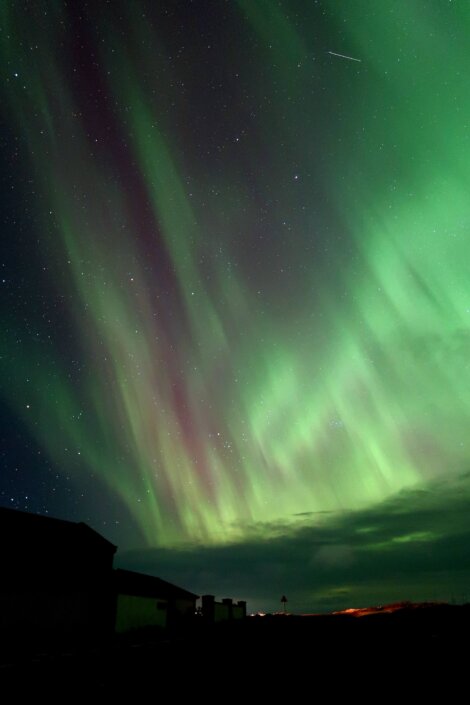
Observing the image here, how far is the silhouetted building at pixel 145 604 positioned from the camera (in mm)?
33447

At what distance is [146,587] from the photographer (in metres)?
40.3

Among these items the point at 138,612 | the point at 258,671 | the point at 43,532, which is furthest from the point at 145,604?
the point at 258,671

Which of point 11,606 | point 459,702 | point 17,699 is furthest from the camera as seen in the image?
point 11,606

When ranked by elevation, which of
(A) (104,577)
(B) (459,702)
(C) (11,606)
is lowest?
(B) (459,702)

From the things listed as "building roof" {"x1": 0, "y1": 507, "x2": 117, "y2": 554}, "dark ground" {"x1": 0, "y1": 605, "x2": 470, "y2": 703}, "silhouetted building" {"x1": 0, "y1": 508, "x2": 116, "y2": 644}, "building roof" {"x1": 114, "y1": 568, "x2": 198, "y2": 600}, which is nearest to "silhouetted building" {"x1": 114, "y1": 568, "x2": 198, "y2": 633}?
"building roof" {"x1": 114, "y1": 568, "x2": 198, "y2": 600}

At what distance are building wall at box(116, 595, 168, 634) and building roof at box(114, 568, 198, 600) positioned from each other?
16.6 inches

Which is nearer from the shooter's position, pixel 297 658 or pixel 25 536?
pixel 297 658

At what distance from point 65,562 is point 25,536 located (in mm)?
2901

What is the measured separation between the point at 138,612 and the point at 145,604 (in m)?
1.00

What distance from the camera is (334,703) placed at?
24.5 feet

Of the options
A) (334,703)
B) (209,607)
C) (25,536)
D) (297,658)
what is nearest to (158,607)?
(209,607)

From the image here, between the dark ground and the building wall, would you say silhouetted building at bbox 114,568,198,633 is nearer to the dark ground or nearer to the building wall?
the building wall

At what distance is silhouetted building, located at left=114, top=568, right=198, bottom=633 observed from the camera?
33447mm

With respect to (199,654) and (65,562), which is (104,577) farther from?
(199,654)
